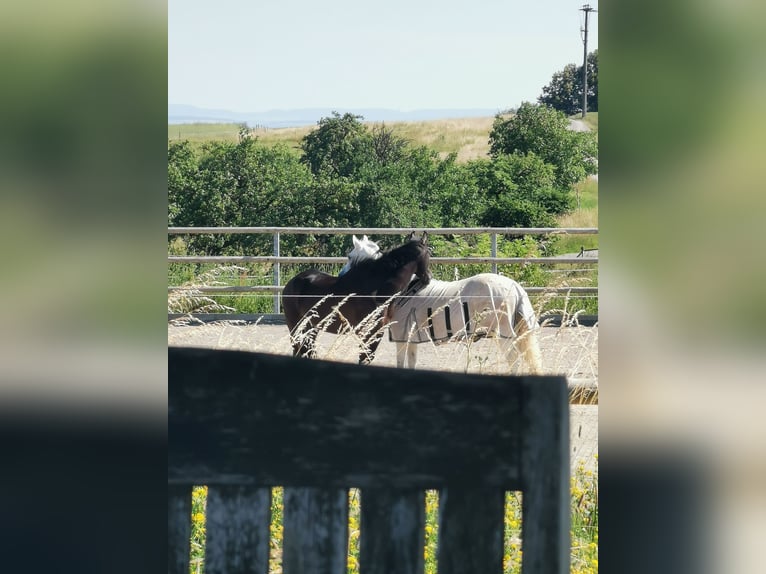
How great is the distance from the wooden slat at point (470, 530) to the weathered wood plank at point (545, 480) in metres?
0.02

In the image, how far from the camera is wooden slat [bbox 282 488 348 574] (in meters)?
0.83

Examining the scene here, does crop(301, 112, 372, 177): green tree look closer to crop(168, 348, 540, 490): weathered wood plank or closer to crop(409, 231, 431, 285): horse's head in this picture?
crop(409, 231, 431, 285): horse's head

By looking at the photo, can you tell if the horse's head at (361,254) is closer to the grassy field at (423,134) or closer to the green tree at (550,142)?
the grassy field at (423,134)

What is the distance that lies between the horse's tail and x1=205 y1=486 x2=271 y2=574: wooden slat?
175 cm

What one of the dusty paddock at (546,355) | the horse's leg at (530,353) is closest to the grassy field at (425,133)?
the dusty paddock at (546,355)

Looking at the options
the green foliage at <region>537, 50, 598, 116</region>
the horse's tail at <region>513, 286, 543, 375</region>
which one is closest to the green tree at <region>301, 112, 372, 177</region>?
the green foliage at <region>537, 50, 598, 116</region>

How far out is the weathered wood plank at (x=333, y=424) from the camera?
80 cm

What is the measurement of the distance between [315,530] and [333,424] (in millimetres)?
106

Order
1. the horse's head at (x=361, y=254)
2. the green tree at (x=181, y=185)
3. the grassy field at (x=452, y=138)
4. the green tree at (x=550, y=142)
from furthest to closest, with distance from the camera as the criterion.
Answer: the green tree at (x=550, y=142) → the grassy field at (x=452, y=138) → the green tree at (x=181, y=185) → the horse's head at (x=361, y=254)

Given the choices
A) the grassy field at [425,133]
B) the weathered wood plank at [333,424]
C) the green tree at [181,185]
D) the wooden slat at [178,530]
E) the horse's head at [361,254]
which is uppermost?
the grassy field at [425,133]
